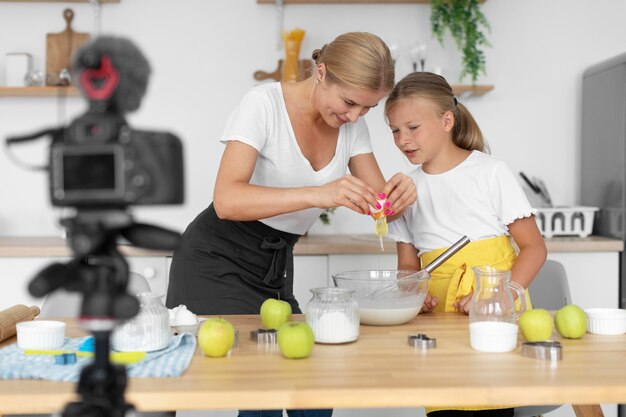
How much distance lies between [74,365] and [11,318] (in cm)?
39

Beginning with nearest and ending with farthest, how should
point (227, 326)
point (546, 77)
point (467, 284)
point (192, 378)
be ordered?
1. point (192, 378)
2. point (227, 326)
3. point (467, 284)
4. point (546, 77)

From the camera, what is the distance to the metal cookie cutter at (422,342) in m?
1.34

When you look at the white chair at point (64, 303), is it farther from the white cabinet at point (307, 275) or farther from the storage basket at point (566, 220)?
the storage basket at point (566, 220)

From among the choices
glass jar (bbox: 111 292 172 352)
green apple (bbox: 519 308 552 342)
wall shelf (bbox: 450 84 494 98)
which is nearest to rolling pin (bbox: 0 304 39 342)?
glass jar (bbox: 111 292 172 352)

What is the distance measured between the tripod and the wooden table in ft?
1.38

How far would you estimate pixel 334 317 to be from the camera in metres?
1.37

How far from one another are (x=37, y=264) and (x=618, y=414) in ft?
7.93

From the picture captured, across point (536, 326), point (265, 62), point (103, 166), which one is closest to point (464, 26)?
point (265, 62)

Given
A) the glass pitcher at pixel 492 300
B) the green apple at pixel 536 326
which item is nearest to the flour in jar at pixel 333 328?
the glass pitcher at pixel 492 300

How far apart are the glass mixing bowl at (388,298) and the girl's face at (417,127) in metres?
0.51

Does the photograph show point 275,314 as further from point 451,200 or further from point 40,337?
point 451,200

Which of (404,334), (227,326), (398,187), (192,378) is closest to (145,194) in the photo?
(192,378)

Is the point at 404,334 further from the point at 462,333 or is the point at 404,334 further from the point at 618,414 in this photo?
the point at 618,414

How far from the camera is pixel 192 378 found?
3.76 ft
